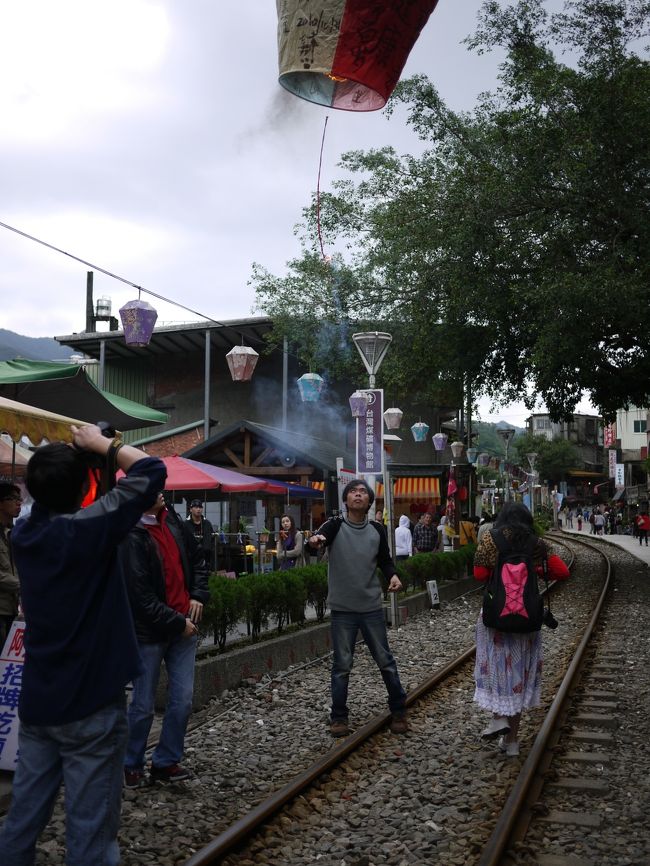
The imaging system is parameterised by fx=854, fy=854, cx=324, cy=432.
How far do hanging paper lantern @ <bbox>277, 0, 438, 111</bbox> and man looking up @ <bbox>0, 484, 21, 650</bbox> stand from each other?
3.46m

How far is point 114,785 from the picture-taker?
294 cm

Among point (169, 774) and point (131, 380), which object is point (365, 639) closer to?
point (169, 774)

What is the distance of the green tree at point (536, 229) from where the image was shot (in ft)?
56.7

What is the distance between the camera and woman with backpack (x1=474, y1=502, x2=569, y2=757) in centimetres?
618

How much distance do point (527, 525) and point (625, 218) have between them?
13.5m

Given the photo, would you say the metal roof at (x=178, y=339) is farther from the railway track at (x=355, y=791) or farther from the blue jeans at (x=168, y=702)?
the blue jeans at (x=168, y=702)

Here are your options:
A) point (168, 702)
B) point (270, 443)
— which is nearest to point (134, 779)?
point (168, 702)

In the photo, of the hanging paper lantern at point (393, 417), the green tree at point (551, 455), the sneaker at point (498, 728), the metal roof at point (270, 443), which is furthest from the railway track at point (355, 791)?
the green tree at point (551, 455)

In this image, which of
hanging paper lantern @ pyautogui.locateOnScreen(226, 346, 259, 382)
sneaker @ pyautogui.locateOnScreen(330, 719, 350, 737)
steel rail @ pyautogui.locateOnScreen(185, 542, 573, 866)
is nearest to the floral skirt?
steel rail @ pyautogui.locateOnScreen(185, 542, 573, 866)

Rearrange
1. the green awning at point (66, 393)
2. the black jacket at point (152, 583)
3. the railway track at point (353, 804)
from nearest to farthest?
the railway track at point (353, 804) → the black jacket at point (152, 583) → the green awning at point (66, 393)

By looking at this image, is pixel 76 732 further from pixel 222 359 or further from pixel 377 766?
pixel 222 359

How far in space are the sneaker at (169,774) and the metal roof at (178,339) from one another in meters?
26.2

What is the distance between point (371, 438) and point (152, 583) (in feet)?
27.6

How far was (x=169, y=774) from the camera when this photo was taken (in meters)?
5.45
